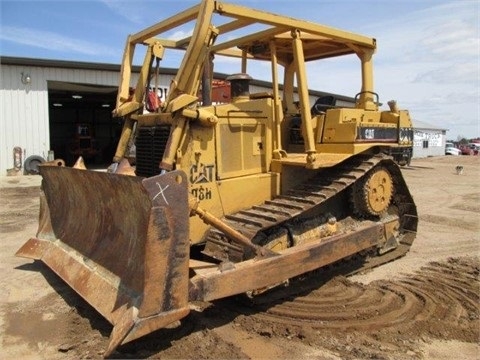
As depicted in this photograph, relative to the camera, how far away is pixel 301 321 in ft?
14.0

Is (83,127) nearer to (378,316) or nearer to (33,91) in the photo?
(33,91)

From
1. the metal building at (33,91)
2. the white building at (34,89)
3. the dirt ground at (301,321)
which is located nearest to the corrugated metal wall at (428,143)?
the white building at (34,89)

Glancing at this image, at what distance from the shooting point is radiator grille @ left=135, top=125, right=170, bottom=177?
479 centimetres

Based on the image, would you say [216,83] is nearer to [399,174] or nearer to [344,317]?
[399,174]

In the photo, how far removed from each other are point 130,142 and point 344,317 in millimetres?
3245

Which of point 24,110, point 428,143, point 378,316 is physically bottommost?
point 378,316

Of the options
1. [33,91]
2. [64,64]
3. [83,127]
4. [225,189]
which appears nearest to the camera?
[225,189]

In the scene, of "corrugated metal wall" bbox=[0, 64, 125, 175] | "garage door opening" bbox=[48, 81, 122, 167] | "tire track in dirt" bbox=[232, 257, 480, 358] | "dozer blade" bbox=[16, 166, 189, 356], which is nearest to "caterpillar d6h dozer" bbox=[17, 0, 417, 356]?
"dozer blade" bbox=[16, 166, 189, 356]

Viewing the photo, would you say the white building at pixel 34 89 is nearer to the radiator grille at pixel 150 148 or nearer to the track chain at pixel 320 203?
the radiator grille at pixel 150 148

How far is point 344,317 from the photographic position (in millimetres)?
4359

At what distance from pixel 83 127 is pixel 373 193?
2179 cm

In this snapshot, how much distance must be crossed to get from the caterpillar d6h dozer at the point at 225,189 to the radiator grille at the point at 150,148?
2 centimetres

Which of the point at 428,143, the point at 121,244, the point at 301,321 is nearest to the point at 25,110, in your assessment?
the point at 121,244

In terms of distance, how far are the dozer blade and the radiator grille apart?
62cm
